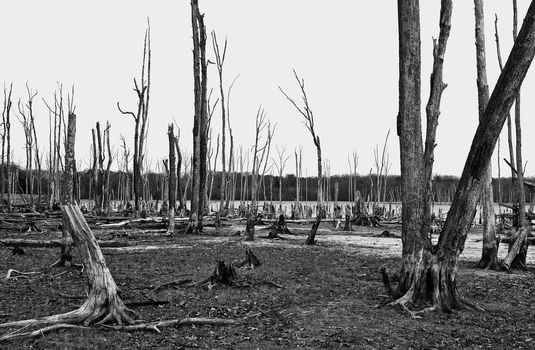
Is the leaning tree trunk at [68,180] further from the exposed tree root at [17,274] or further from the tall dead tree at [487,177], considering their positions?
the tall dead tree at [487,177]

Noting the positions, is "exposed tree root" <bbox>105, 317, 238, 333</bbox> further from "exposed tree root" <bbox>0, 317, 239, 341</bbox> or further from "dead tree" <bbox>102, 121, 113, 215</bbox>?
"dead tree" <bbox>102, 121, 113, 215</bbox>

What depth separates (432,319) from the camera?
5637 mm

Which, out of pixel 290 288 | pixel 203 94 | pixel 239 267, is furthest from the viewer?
pixel 203 94

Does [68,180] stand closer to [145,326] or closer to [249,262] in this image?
[145,326]

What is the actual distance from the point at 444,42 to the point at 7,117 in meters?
26.6

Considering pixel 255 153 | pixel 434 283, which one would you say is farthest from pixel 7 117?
pixel 434 283

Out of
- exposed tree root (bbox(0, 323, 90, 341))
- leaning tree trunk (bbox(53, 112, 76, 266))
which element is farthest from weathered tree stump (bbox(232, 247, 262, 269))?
exposed tree root (bbox(0, 323, 90, 341))

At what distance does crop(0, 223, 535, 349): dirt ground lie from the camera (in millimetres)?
4875

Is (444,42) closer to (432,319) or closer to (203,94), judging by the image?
(432,319)

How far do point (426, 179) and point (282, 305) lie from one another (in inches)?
103

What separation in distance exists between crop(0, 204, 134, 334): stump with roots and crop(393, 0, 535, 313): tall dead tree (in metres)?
3.30

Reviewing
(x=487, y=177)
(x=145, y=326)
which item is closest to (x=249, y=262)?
(x=145, y=326)

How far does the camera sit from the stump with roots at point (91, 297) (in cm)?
521

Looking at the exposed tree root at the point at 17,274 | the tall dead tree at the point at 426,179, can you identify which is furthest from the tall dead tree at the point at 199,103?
the tall dead tree at the point at 426,179
